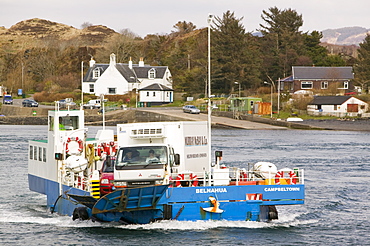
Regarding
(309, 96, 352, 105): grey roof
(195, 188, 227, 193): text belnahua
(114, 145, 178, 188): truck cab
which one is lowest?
(195, 188, 227, 193): text belnahua

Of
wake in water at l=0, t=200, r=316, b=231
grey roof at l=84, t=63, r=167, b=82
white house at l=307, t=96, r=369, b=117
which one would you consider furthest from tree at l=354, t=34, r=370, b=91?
wake in water at l=0, t=200, r=316, b=231

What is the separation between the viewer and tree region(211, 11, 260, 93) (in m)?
113

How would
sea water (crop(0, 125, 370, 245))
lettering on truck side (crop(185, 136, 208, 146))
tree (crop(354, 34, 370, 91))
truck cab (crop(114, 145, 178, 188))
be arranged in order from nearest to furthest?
truck cab (crop(114, 145, 178, 188)) → sea water (crop(0, 125, 370, 245)) → lettering on truck side (crop(185, 136, 208, 146)) → tree (crop(354, 34, 370, 91))

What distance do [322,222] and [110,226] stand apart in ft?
29.7

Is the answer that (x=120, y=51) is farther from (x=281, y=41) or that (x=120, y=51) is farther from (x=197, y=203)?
(x=197, y=203)

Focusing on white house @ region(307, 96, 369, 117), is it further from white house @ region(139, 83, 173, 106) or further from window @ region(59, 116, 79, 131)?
window @ region(59, 116, 79, 131)

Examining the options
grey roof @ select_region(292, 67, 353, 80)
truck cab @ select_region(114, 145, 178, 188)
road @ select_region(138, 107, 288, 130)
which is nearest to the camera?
truck cab @ select_region(114, 145, 178, 188)

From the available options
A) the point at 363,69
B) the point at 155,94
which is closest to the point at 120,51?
the point at 155,94

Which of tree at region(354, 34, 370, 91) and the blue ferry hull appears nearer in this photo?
the blue ferry hull

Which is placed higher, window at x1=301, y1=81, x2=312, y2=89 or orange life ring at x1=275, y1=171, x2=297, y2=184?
window at x1=301, y1=81, x2=312, y2=89

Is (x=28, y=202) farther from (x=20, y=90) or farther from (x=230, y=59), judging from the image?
(x=20, y=90)

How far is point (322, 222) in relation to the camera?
27188 mm

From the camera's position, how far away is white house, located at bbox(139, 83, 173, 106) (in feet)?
371

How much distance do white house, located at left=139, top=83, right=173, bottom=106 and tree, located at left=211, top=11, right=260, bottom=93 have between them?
884 cm
